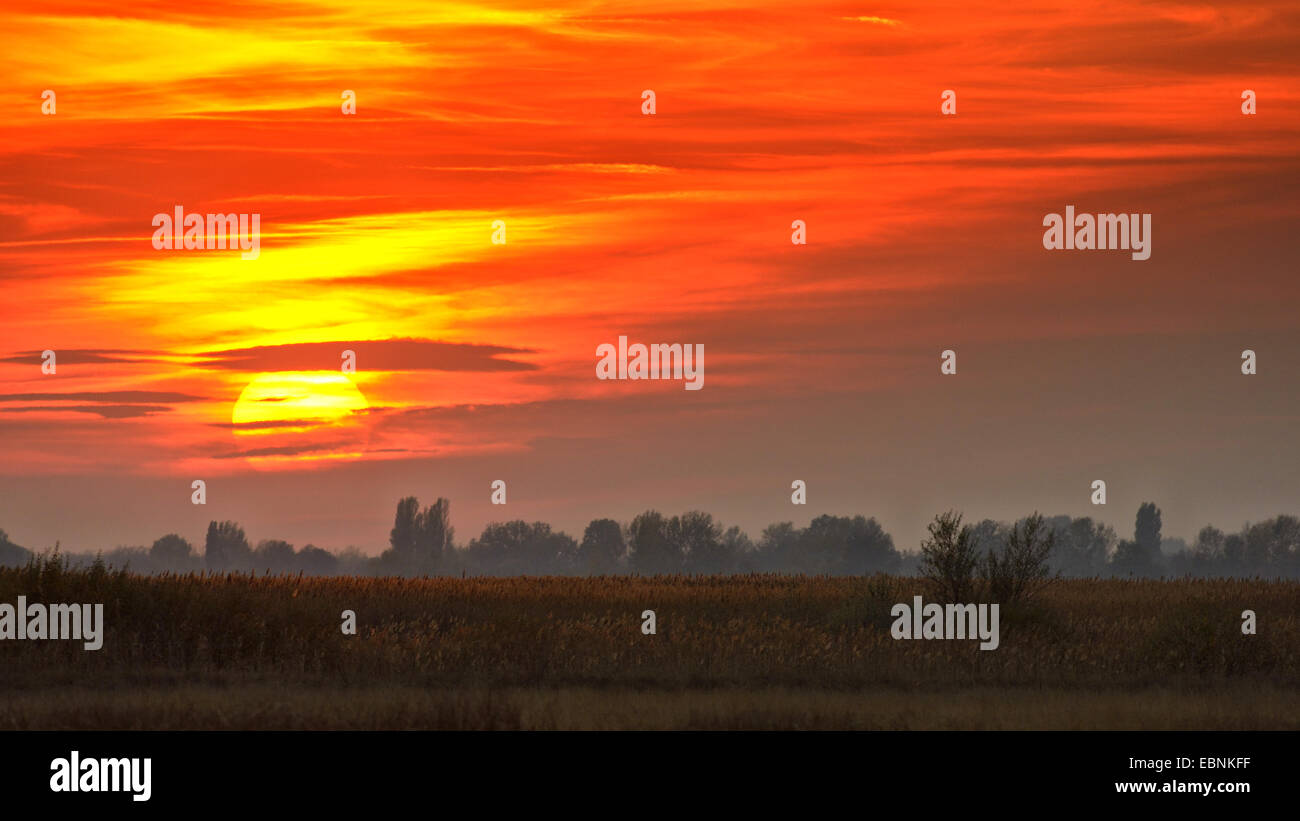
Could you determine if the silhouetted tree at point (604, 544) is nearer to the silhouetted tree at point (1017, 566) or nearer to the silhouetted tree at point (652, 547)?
the silhouetted tree at point (652, 547)

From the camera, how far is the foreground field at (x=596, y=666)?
2144 cm

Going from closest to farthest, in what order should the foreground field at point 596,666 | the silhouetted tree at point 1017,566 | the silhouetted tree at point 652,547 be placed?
the foreground field at point 596,666, the silhouetted tree at point 1017,566, the silhouetted tree at point 652,547

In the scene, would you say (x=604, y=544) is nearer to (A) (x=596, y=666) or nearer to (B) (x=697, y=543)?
(B) (x=697, y=543)

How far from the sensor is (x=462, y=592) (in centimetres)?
4538

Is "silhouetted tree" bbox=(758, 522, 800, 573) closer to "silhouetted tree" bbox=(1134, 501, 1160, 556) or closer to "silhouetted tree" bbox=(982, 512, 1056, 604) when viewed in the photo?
"silhouetted tree" bbox=(1134, 501, 1160, 556)

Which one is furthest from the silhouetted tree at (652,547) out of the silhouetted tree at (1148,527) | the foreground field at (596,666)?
the foreground field at (596,666)

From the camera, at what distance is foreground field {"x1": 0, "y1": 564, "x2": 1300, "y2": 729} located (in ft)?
70.3

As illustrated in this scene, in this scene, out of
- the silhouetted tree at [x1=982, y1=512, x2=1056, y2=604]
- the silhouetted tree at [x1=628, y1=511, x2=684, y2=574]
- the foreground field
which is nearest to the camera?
the foreground field

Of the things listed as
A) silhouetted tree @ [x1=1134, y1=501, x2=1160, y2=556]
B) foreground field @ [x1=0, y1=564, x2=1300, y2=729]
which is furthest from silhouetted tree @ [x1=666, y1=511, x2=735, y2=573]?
foreground field @ [x1=0, y1=564, x2=1300, y2=729]

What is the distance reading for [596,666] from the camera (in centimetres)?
3009

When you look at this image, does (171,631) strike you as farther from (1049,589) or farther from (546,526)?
(546,526)

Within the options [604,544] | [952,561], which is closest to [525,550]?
[604,544]

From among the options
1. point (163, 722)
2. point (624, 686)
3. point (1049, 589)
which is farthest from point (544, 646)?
point (1049, 589)

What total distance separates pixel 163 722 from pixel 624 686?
9935 mm
